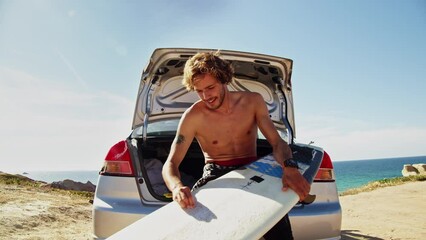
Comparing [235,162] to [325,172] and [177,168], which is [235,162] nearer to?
[177,168]

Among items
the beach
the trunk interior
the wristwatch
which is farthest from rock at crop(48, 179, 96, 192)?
the wristwatch

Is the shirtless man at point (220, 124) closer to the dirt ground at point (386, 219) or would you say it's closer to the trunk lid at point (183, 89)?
the trunk lid at point (183, 89)

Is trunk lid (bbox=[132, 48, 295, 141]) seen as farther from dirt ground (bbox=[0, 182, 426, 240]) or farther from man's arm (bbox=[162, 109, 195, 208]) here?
dirt ground (bbox=[0, 182, 426, 240])

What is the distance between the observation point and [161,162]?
11.9 ft

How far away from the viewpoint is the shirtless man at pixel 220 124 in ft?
8.00

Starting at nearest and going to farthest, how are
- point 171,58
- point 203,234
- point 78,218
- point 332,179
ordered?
point 203,234 < point 332,179 < point 171,58 < point 78,218

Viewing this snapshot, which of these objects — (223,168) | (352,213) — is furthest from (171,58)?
(352,213)

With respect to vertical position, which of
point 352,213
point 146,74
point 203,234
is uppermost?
point 146,74

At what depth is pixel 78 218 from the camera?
7.91m

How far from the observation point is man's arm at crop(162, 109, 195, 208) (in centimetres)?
209

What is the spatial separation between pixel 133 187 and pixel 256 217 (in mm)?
1083

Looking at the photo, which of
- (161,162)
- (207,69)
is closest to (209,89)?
(207,69)

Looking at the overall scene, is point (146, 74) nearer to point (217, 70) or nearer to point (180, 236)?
point (217, 70)

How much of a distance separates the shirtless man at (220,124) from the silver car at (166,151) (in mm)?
437
